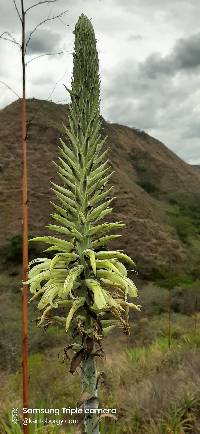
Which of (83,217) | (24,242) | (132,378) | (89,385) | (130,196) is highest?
(130,196)

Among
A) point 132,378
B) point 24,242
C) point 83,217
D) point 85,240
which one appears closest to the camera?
point 83,217

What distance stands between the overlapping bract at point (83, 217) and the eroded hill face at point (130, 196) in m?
32.1

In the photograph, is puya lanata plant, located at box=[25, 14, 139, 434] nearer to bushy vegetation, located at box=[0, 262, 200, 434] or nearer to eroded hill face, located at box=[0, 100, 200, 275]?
bushy vegetation, located at box=[0, 262, 200, 434]

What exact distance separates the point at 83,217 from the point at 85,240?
11.3 inches

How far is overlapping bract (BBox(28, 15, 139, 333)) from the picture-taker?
5.10 meters

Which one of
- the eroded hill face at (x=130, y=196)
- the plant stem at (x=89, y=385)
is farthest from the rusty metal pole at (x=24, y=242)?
the eroded hill face at (x=130, y=196)

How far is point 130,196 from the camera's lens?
55.5m

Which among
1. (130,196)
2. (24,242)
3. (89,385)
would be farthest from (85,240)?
(130,196)

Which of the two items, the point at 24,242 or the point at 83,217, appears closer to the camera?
the point at 83,217

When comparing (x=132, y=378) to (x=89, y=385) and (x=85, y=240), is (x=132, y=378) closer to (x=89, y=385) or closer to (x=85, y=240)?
(x=89, y=385)

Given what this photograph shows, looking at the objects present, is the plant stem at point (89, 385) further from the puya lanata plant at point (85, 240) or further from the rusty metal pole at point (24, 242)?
the rusty metal pole at point (24, 242)

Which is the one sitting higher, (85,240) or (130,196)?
(130,196)

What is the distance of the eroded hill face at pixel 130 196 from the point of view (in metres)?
48.8

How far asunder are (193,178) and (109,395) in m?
68.9
